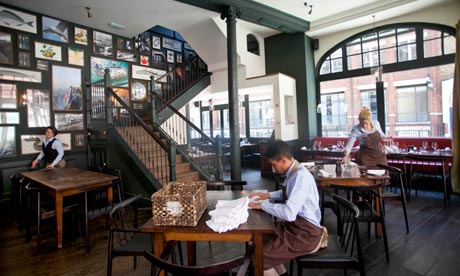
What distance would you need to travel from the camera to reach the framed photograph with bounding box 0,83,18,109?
17.9ft

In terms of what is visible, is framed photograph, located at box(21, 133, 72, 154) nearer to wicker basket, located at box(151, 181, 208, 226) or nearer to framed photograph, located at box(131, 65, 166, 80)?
framed photograph, located at box(131, 65, 166, 80)

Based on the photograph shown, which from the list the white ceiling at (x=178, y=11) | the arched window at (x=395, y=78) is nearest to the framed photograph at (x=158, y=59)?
the white ceiling at (x=178, y=11)

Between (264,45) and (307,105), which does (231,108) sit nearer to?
(307,105)

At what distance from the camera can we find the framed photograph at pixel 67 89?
629 cm

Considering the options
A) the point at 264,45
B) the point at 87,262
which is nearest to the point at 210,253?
the point at 87,262

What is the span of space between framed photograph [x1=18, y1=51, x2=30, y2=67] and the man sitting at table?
21.2ft

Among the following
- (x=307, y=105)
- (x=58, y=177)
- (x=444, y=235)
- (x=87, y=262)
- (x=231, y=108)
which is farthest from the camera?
(x=307, y=105)

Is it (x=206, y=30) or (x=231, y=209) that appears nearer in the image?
(x=231, y=209)

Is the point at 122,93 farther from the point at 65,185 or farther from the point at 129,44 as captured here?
the point at 65,185

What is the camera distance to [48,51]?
20.2 feet

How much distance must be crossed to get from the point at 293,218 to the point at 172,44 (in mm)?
8512

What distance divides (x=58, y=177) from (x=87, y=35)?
4.72m

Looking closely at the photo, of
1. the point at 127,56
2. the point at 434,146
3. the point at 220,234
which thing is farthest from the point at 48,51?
the point at 434,146

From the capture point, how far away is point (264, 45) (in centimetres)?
852
